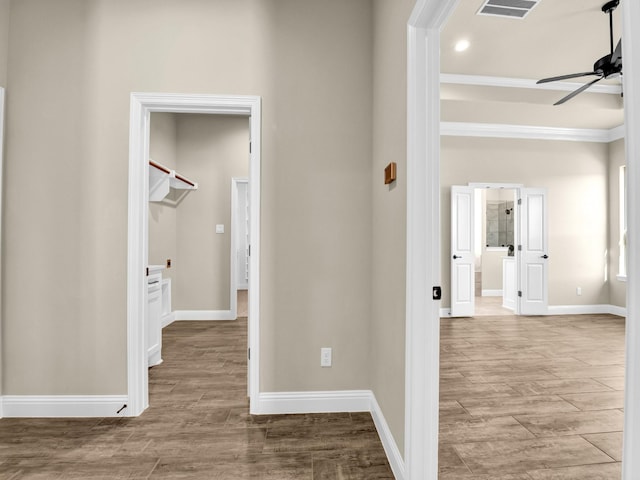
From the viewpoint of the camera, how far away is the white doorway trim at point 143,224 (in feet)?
7.48

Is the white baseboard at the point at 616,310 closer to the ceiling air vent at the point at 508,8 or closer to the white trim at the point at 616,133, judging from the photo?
the white trim at the point at 616,133

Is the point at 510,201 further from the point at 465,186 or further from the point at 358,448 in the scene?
the point at 358,448

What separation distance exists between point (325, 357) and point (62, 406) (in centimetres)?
175

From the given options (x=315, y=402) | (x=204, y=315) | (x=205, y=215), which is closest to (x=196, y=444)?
(x=315, y=402)

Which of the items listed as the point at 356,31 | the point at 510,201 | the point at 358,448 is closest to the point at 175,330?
the point at 358,448

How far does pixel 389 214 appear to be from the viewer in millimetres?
1934

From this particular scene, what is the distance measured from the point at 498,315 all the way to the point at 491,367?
2.86 metres

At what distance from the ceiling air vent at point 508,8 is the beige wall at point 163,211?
363 centimetres

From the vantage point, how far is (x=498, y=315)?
5738 mm

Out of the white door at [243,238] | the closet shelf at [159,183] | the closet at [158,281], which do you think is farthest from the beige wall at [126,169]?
the white door at [243,238]

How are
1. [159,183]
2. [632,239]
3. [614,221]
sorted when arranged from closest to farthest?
[632,239]
[159,183]
[614,221]

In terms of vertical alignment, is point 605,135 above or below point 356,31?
above

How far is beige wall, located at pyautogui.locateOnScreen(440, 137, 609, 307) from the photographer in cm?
577

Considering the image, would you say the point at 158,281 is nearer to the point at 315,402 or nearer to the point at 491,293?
the point at 315,402
